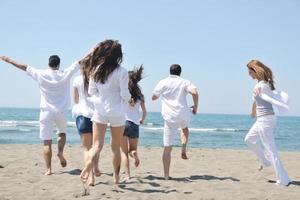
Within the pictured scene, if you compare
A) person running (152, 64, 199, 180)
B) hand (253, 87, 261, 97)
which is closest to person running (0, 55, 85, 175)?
person running (152, 64, 199, 180)

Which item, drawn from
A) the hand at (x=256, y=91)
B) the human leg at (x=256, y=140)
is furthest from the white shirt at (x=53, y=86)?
the human leg at (x=256, y=140)

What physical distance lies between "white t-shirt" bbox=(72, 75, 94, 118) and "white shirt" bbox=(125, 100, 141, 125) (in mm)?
865

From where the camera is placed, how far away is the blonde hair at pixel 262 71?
6359 millimetres

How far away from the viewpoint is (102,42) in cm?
534

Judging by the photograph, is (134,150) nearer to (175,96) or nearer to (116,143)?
(175,96)

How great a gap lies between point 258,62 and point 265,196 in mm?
2134

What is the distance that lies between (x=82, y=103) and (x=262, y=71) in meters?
2.81

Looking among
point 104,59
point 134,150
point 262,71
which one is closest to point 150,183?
point 134,150

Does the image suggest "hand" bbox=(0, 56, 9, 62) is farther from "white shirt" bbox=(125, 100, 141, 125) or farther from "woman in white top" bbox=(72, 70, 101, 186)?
"white shirt" bbox=(125, 100, 141, 125)

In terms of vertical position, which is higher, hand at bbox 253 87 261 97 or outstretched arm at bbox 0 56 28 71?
outstretched arm at bbox 0 56 28 71

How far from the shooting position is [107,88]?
17.1 ft

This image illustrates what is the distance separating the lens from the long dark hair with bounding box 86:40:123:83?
5219 mm

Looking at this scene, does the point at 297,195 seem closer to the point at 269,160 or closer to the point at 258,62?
the point at 269,160

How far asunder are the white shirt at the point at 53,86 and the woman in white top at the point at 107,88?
1272 millimetres
